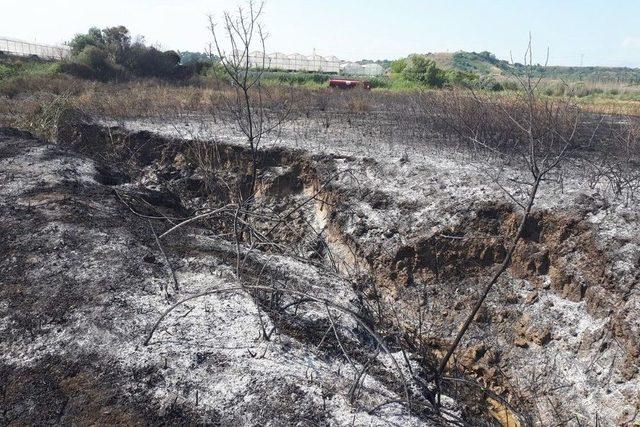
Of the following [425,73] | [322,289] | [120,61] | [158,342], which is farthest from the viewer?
[425,73]

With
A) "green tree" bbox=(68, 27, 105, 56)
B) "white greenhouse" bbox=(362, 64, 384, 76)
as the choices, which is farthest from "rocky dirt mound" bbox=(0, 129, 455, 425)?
"white greenhouse" bbox=(362, 64, 384, 76)

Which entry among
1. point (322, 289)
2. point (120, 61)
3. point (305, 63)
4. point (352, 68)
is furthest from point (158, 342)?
point (352, 68)

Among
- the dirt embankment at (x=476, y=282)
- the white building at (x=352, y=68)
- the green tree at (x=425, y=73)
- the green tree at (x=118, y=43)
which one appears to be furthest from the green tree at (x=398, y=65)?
the dirt embankment at (x=476, y=282)

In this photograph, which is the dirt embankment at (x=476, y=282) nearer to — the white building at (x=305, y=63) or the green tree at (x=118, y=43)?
the green tree at (x=118, y=43)

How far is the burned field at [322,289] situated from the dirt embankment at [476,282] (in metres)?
0.02

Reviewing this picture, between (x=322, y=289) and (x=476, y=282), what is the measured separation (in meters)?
2.09

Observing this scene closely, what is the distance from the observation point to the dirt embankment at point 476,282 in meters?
5.07

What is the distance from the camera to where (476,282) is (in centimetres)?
657

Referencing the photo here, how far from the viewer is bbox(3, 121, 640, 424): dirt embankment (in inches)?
200

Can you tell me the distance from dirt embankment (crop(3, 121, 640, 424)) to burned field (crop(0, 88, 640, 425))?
0.08 feet

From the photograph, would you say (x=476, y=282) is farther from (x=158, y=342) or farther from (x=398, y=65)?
(x=398, y=65)

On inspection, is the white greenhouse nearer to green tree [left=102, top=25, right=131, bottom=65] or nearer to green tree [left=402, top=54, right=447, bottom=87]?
green tree [left=402, top=54, right=447, bottom=87]

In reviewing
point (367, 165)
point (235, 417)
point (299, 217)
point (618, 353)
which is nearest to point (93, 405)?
point (235, 417)

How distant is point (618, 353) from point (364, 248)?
10.4 feet
